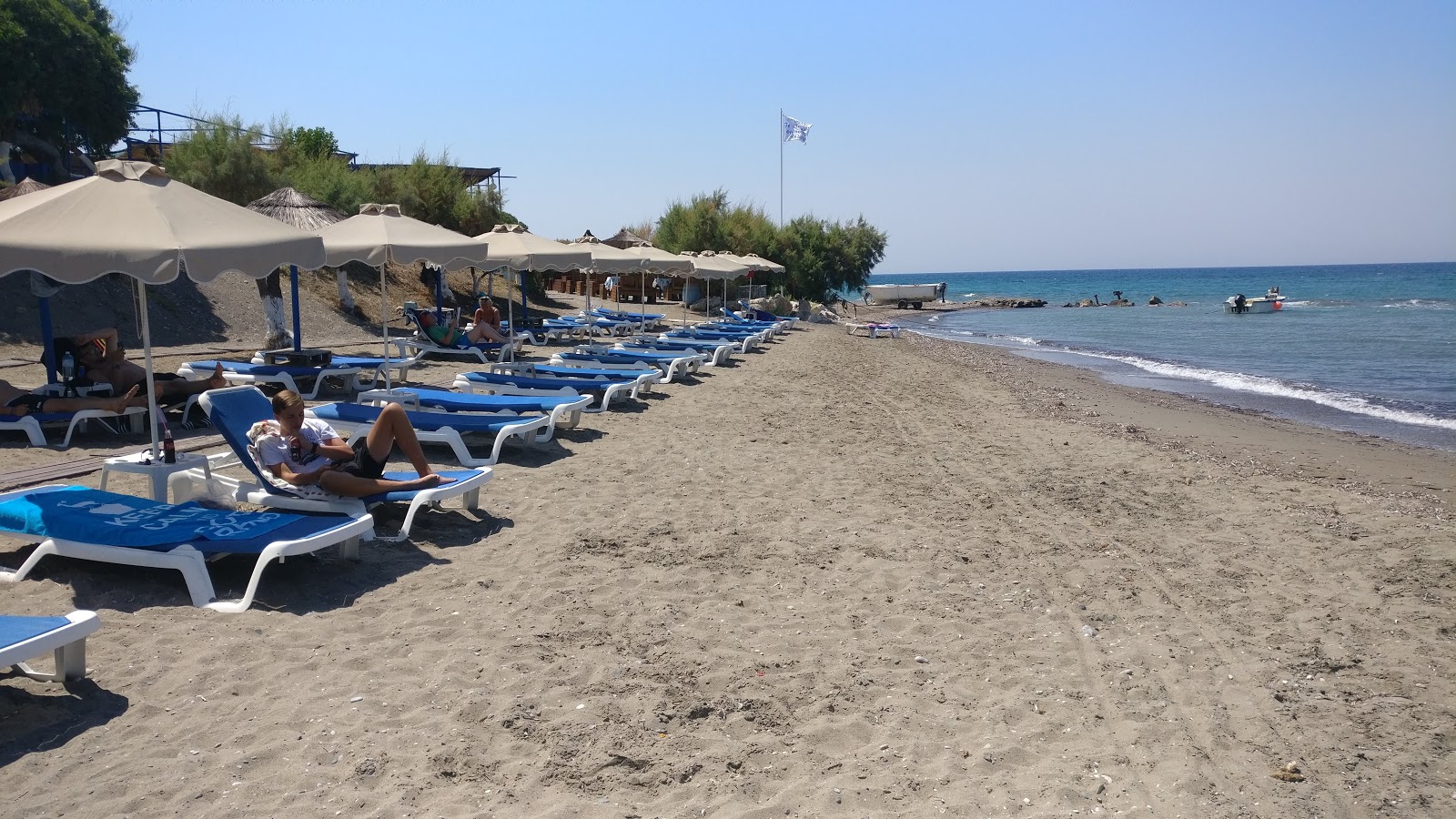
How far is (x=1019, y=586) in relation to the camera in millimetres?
5336

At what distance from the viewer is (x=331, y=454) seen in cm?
564

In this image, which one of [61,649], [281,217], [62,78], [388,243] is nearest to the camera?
[61,649]

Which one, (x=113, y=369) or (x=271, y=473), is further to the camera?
(x=113, y=369)

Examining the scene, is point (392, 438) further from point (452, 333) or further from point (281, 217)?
point (281, 217)

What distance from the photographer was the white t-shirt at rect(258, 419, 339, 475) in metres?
5.49

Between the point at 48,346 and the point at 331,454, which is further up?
the point at 48,346

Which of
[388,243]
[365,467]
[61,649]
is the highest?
[388,243]

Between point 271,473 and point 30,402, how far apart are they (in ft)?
13.5

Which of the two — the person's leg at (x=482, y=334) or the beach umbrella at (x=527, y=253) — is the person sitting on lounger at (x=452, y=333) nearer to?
the person's leg at (x=482, y=334)

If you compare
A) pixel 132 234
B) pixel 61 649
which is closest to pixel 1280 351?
pixel 132 234

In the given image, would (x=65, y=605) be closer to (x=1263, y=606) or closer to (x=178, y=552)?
(x=178, y=552)

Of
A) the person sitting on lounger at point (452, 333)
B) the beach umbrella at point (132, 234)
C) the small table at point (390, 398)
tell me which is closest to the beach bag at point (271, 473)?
the beach umbrella at point (132, 234)

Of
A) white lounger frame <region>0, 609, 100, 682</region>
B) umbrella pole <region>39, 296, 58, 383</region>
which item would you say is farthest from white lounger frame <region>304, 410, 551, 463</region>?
white lounger frame <region>0, 609, 100, 682</region>

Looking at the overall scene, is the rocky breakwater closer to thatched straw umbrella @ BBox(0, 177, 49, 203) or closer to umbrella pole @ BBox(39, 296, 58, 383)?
thatched straw umbrella @ BBox(0, 177, 49, 203)
